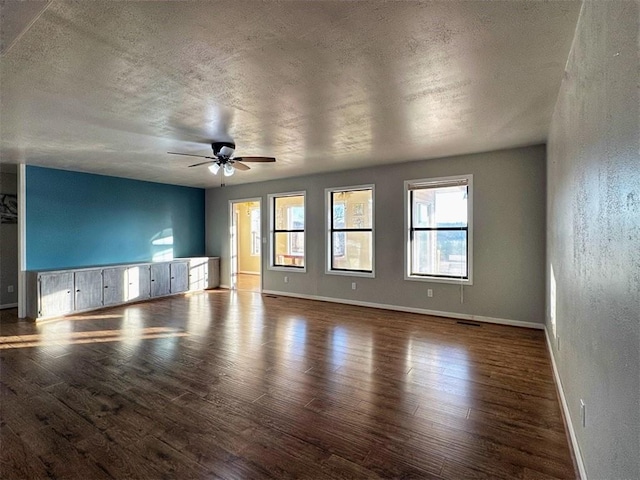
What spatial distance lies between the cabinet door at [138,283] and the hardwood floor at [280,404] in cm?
182

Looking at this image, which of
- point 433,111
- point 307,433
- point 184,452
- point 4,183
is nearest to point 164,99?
point 433,111

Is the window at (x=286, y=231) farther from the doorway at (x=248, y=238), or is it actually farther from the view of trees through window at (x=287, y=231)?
the doorway at (x=248, y=238)

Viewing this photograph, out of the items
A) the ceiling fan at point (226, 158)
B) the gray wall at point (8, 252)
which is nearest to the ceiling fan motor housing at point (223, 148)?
the ceiling fan at point (226, 158)

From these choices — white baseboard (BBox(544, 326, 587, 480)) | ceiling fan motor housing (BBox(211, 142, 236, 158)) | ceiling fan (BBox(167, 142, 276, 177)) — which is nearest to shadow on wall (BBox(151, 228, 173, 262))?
ceiling fan (BBox(167, 142, 276, 177))

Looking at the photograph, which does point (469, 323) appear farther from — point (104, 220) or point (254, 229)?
point (254, 229)

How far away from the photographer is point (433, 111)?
3.29 metres

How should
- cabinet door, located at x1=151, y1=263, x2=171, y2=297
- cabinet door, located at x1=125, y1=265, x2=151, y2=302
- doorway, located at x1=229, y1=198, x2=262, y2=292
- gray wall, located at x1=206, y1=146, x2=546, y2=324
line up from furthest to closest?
doorway, located at x1=229, y1=198, x2=262, y2=292 → cabinet door, located at x1=151, y1=263, x2=171, y2=297 → cabinet door, located at x1=125, y1=265, x2=151, y2=302 → gray wall, located at x1=206, y1=146, x2=546, y2=324

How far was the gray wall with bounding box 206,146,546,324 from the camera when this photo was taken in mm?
4684

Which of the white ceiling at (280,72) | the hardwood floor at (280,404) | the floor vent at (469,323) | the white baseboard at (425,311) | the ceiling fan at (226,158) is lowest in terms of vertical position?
the hardwood floor at (280,404)

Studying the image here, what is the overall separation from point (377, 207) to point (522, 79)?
11.5 ft

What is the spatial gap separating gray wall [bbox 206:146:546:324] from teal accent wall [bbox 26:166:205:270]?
11.0ft

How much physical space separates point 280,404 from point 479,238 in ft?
12.8

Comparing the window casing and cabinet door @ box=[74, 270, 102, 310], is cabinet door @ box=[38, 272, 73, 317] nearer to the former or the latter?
cabinet door @ box=[74, 270, 102, 310]

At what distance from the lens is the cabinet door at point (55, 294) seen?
5.36 metres
